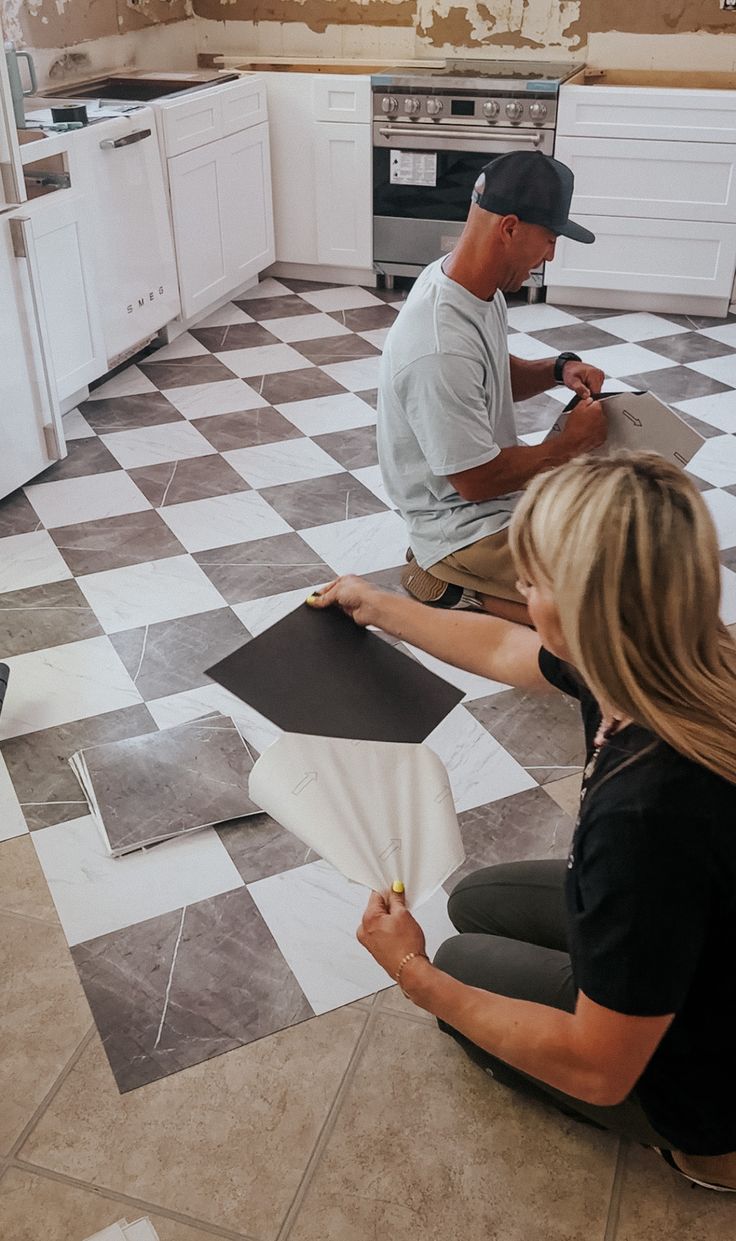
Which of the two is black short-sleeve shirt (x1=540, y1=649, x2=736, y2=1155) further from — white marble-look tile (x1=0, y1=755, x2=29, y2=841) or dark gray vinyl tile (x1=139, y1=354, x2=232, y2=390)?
dark gray vinyl tile (x1=139, y1=354, x2=232, y2=390)

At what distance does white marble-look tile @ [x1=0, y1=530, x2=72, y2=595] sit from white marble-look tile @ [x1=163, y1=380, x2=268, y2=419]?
3.18ft

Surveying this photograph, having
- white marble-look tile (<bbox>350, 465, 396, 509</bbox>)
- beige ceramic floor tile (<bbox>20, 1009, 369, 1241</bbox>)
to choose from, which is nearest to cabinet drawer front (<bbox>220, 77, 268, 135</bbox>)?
white marble-look tile (<bbox>350, 465, 396, 509</bbox>)

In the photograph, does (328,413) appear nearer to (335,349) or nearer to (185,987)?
(335,349)

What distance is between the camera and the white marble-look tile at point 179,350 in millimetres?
4377

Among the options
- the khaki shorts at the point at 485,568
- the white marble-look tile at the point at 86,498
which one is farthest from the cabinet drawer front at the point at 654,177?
the khaki shorts at the point at 485,568

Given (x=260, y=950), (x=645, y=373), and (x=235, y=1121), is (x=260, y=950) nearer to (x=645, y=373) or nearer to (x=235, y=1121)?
(x=235, y=1121)

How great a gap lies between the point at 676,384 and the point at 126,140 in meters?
2.12

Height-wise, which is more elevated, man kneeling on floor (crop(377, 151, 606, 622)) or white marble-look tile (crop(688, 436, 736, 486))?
man kneeling on floor (crop(377, 151, 606, 622))

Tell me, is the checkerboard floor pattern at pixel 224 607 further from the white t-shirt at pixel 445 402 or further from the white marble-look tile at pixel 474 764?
the white t-shirt at pixel 445 402

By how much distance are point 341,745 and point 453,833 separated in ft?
0.65

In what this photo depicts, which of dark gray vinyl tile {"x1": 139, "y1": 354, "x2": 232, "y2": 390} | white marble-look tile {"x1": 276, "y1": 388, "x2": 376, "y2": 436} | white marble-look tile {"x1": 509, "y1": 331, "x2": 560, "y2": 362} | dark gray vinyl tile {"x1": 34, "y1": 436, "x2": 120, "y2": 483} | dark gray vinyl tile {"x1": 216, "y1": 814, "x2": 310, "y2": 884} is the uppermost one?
white marble-look tile {"x1": 509, "y1": 331, "x2": 560, "y2": 362}

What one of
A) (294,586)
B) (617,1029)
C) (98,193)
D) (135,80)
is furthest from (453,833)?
(135,80)

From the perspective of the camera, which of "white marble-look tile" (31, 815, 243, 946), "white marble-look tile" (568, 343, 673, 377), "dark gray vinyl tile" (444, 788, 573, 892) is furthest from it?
"white marble-look tile" (568, 343, 673, 377)

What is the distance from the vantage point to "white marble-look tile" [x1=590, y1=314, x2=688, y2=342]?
453 cm
